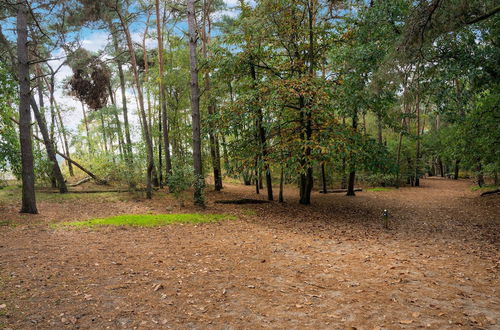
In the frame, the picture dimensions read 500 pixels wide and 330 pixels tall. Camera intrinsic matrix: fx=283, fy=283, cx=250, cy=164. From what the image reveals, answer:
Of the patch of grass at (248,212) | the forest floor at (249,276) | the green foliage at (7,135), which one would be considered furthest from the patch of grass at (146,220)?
the green foliage at (7,135)

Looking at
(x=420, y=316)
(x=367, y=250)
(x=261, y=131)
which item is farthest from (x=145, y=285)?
(x=261, y=131)

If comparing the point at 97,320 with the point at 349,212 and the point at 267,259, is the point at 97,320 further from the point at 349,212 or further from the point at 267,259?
the point at 349,212

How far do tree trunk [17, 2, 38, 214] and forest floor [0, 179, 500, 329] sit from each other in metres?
0.85

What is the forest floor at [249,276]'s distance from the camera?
348 cm

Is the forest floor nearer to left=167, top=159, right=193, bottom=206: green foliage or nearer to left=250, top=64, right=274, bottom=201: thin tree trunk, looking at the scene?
left=250, top=64, right=274, bottom=201: thin tree trunk

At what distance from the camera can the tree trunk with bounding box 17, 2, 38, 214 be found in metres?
9.45

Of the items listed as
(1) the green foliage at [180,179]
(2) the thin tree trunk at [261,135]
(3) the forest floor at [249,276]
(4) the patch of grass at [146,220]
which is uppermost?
(2) the thin tree trunk at [261,135]

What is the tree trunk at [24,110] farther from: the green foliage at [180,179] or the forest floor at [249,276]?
the green foliage at [180,179]

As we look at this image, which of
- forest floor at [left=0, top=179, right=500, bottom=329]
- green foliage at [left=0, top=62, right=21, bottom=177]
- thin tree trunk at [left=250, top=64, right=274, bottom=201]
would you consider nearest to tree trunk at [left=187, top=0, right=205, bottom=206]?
thin tree trunk at [left=250, top=64, right=274, bottom=201]

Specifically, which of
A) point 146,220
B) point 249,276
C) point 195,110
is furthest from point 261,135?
point 249,276

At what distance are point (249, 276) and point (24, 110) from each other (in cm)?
985

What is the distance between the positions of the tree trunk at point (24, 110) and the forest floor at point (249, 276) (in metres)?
0.85

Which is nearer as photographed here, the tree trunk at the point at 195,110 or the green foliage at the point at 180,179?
the green foliage at the point at 180,179

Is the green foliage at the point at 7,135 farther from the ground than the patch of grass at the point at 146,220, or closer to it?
farther from the ground
